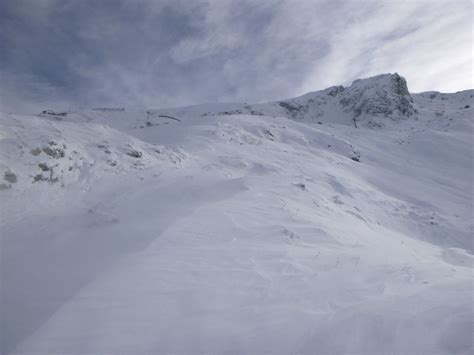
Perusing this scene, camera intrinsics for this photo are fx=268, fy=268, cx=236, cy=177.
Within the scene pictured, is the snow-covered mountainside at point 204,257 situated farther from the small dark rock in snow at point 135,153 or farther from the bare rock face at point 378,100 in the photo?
the bare rock face at point 378,100

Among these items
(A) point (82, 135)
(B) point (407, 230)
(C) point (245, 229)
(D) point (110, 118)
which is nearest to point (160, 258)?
(C) point (245, 229)

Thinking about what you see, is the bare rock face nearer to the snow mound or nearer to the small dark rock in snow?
the small dark rock in snow

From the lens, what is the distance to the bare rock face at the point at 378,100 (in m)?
44.3

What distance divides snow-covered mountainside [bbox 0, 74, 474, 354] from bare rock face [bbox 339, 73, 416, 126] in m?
36.5

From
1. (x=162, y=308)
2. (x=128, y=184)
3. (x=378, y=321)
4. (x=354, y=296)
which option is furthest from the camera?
(x=128, y=184)

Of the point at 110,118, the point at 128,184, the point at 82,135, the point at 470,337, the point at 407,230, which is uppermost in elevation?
the point at 110,118

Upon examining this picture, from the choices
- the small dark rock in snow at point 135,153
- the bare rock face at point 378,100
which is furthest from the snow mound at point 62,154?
the bare rock face at point 378,100

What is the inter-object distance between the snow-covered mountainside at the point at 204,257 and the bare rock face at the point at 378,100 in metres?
36.5

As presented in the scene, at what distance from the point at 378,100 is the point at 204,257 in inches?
2050

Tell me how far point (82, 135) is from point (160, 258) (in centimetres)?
679

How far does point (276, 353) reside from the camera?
2.72 metres

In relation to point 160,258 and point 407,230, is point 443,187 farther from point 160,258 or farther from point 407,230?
point 160,258

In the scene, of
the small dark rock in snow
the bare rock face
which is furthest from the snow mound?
the bare rock face

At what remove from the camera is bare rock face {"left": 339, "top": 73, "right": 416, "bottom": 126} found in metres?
44.3
